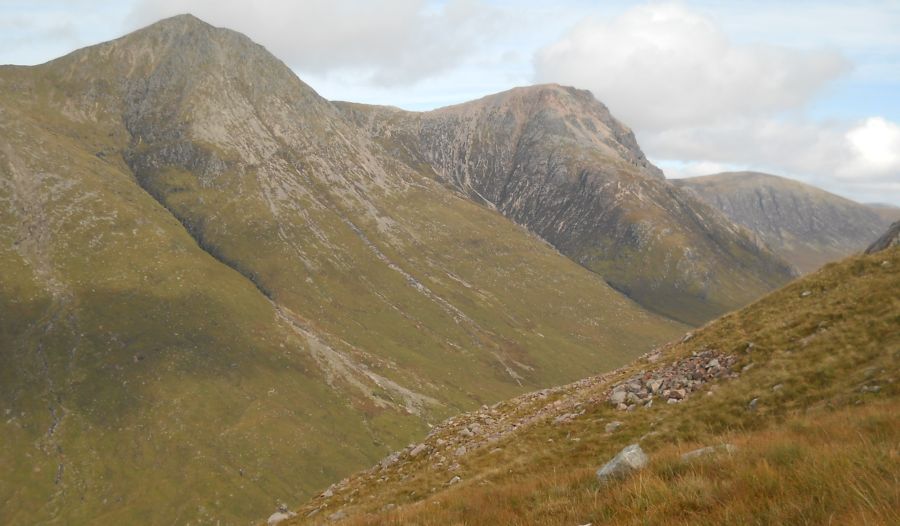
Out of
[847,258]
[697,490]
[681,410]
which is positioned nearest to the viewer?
[697,490]

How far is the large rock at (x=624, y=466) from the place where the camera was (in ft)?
30.7

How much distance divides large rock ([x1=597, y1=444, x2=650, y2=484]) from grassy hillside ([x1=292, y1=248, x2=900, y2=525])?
33 centimetres

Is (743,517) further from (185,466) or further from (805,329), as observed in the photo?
(185,466)

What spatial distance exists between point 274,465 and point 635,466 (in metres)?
212

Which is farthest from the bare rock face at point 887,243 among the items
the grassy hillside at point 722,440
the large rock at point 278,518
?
the large rock at point 278,518

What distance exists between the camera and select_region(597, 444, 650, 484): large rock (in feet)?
30.7

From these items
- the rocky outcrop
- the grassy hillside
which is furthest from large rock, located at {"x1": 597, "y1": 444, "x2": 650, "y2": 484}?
the rocky outcrop

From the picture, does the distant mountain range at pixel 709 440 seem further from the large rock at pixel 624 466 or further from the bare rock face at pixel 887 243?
the bare rock face at pixel 887 243

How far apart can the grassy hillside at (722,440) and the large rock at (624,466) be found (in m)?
0.33

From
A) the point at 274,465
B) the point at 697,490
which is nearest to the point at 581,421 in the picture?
the point at 697,490

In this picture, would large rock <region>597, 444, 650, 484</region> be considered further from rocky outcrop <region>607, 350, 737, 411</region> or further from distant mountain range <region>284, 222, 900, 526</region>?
rocky outcrop <region>607, 350, 737, 411</region>

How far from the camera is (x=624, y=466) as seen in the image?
9547 mm

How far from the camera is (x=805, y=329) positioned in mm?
23281

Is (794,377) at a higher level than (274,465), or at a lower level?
higher
